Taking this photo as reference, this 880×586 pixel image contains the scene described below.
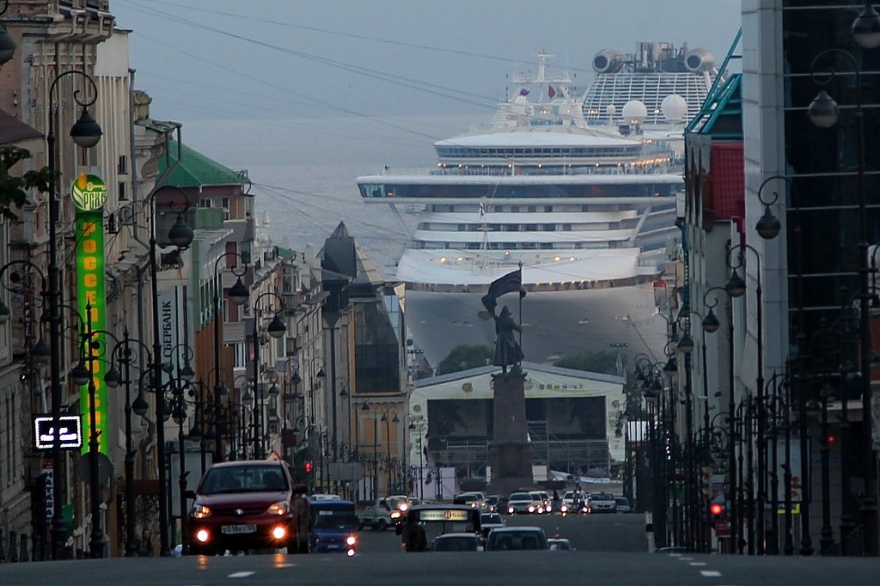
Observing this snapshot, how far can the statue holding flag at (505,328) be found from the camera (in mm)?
115500

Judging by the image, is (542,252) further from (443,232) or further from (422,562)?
(422,562)

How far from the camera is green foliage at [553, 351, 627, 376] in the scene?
536 ft

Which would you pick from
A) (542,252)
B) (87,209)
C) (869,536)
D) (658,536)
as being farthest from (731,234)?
(542,252)

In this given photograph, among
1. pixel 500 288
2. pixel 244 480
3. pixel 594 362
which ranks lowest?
pixel 244 480

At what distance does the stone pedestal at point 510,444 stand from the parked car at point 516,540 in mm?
72850

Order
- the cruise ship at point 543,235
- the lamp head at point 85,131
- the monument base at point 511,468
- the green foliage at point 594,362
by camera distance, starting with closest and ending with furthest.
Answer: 1. the lamp head at point 85,131
2. the monument base at point 511,468
3. the cruise ship at point 543,235
4. the green foliage at point 594,362

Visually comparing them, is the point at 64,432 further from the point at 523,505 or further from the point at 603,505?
the point at 603,505

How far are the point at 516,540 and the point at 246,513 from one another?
1007cm

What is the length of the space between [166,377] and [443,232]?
99.0m

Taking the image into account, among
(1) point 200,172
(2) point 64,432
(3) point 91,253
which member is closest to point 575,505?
(1) point 200,172

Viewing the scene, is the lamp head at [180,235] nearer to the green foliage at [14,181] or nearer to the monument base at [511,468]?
the green foliage at [14,181]

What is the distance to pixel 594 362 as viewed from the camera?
164 m

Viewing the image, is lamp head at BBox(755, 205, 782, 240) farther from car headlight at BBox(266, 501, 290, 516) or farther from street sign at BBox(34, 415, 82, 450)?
street sign at BBox(34, 415, 82, 450)

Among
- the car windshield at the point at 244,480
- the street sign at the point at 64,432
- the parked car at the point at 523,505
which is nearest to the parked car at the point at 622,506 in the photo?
the parked car at the point at 523,505
